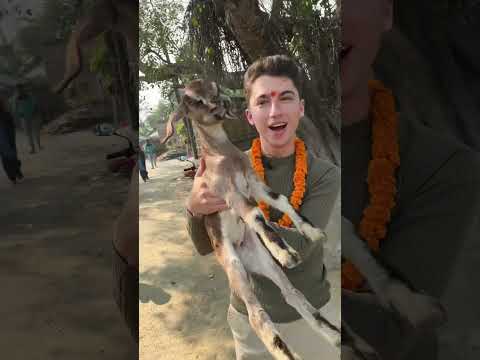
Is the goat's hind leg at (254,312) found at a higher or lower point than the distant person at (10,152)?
lower

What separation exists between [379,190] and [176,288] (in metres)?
0.89

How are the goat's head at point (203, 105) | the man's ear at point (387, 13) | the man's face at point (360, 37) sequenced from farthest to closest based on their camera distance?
the man's ear at point (387, 13), the man's face at point (360, 37), the goat's head at point (203, 105)

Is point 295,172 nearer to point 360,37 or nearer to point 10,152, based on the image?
point 360,37

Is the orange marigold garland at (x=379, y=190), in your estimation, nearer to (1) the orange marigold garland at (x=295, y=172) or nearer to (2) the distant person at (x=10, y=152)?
(1) the orange marigold garland at (x=295, y=172)

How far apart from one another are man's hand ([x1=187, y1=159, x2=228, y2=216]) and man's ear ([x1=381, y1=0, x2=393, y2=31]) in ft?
3.48

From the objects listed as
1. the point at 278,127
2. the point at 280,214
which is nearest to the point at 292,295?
the point at 280,214

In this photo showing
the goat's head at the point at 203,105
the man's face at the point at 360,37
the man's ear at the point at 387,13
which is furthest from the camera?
the man's ear at the point at 387,13

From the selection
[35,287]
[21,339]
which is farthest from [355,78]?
[21,339]

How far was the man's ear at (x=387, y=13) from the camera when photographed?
1.56m

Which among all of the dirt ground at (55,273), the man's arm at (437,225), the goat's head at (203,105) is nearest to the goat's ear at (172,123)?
the goat's head at (203,105)

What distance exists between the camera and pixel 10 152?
1.54 m

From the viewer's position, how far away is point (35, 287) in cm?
152

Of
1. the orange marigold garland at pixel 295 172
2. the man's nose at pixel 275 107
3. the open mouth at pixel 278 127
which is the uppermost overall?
the man's nose at pixel 275 107

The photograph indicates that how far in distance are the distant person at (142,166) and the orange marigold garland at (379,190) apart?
856 mm
